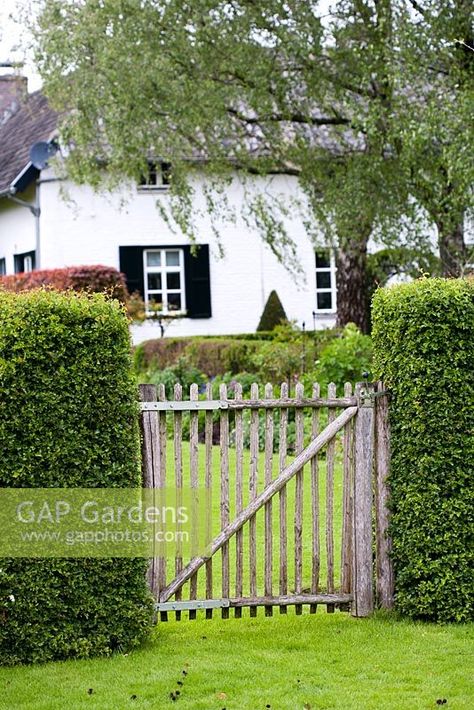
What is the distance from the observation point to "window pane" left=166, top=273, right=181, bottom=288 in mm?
26386

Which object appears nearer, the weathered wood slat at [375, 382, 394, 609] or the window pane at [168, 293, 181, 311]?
the weathered wood slat at [375, 382, 394, 609]

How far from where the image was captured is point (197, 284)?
26312 mm

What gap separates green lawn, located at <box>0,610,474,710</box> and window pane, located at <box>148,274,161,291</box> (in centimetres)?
1993

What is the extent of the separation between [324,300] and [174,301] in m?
3.75

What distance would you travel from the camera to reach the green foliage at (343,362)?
14.0 meters

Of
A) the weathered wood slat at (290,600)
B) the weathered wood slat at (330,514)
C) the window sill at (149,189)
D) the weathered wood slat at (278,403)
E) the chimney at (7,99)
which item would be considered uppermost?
the chimney at (7,99)

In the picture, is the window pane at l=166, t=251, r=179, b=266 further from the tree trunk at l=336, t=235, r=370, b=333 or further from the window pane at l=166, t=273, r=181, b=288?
the tree trunk at l=336, t=235, r=370, b=333

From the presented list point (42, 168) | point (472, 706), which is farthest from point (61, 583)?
point (42, 168)

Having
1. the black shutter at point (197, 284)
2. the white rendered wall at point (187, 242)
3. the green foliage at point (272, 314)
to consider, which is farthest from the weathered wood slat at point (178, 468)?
the black shutter at point (197, 284)

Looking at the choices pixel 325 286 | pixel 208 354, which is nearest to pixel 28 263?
pixel 325 286

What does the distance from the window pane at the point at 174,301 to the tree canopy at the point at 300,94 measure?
8868 millimetres

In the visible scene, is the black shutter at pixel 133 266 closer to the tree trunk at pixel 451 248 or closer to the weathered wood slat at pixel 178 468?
the tree trunk at pixel 451 248

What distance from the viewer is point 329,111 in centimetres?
1609

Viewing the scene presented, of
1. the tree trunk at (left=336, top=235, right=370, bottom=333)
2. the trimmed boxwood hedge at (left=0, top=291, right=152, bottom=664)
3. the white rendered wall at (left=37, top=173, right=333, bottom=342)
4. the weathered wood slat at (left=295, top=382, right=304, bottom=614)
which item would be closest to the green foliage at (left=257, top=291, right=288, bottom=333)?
the white rendered wall at (left=37, top=173, right=333, bottom=342)
